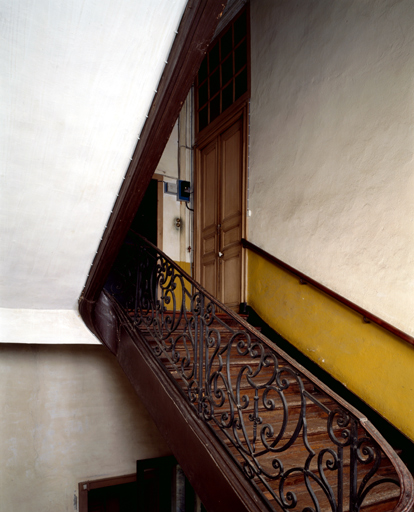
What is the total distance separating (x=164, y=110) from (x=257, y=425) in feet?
6.68

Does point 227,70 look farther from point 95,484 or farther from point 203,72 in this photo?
point 95,484

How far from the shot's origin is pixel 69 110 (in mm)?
2160

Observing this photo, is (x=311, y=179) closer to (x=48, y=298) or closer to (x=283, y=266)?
(x=283, y=266)

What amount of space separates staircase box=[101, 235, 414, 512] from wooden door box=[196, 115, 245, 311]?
1477 millimetres

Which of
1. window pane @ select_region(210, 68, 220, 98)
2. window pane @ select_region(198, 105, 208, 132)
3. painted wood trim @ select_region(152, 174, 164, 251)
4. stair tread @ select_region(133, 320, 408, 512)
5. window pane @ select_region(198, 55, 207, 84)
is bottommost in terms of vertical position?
stair tread @ select_region(133, 320, 408, 512)

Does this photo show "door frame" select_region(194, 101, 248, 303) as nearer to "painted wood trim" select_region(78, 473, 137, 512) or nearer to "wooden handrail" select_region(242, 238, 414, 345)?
"wooden handrail" select_region(242, 238, 414, 345)

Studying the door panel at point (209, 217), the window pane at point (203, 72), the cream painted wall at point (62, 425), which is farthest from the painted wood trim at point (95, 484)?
the window pane at point (203, 72)

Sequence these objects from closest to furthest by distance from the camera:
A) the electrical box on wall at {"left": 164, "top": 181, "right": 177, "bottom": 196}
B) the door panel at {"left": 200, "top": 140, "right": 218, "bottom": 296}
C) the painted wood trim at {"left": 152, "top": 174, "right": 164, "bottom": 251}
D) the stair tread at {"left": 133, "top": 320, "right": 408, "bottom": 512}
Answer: the stair tread at {"left": 133, "top": 320, "right": 408, "bottom": 512}
the door panel at {"left": 200, "top": 140, "right": 218, "bottom": 296}
the painted wood trim at {"left": 152, "top": 174, "right": 164, "bottom": 251}
the electrical box on wall at {"left": 164, "top": 181, "right": 177, "bottom": 196}

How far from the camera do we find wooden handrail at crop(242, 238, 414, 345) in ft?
9.42

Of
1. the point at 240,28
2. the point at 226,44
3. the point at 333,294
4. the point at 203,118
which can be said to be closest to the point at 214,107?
the point at 203,118

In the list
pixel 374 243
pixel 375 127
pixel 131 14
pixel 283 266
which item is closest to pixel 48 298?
pixel 283 266

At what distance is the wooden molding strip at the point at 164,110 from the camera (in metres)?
1.85

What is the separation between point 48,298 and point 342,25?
11.5 ft

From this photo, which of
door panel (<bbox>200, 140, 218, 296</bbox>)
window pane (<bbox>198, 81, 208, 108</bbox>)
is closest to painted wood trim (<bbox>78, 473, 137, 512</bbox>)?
door panel (<bbox>200, 140, 218, 296</bbox>)
